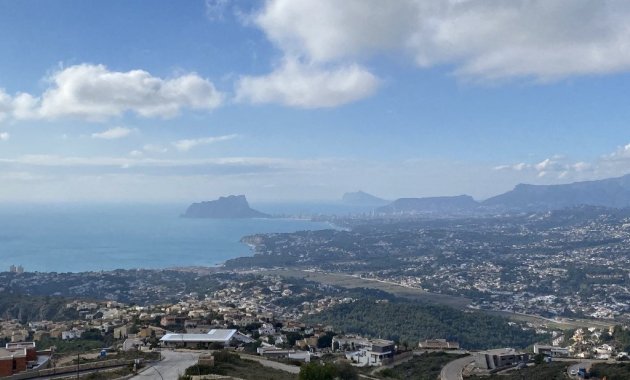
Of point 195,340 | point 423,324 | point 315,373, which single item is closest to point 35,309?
point 195,340

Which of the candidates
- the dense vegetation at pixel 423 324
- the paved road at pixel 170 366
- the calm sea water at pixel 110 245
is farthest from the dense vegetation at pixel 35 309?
the calm sea water at pixel 110 245

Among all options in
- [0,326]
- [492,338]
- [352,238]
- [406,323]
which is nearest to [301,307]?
[406,323]

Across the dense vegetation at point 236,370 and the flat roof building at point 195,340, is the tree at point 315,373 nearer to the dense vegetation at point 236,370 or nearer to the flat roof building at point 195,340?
the dense vegetation at point 236,370

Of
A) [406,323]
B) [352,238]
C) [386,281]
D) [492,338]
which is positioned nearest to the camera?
[492,338]

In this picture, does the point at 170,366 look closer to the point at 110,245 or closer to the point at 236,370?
the point at 236,370

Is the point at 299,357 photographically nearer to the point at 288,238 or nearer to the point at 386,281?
the point at 386,281

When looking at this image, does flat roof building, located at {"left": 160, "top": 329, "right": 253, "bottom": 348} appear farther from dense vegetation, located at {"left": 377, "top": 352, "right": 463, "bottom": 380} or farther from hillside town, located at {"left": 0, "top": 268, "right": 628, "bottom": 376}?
dense vegetation, located at {"left": 377, "top": 352, "right": 463, "bottom": 380}
